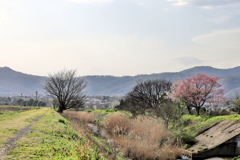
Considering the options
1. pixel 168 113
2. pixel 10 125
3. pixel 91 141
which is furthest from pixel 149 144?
pixel 10 125

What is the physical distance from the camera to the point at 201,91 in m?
22.0

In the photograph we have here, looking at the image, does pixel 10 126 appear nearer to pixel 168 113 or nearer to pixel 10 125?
pixel 10 125

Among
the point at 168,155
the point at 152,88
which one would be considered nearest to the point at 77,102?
the point at 152,88

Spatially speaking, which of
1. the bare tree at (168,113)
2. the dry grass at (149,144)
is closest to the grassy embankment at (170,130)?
the dry grass at (149,144)

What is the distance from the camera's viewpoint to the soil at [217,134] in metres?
14.7

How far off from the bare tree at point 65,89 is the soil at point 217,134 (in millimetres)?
21032

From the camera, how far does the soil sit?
48.3 ft

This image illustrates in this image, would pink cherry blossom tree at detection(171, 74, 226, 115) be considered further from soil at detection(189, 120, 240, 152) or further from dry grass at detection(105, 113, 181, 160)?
dry grass at detection(105, 113, 181, 160)

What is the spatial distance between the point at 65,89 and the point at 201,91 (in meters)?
20.6

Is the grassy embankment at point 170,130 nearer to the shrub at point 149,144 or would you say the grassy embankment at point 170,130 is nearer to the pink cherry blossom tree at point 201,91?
the shrub at point 149,144

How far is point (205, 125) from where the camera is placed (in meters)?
18.3

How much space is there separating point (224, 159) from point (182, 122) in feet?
25.1

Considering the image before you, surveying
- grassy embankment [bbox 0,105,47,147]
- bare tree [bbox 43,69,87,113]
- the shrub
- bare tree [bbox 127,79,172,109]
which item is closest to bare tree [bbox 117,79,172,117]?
bare tree [bbox 127,79,172,109]

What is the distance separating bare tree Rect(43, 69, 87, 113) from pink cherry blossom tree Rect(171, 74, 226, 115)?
17240 millimetres
